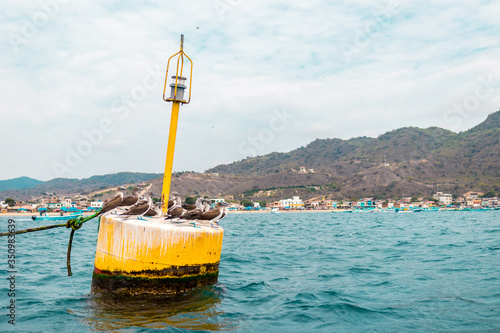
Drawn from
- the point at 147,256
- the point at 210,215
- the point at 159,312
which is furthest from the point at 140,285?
the point at 210,215

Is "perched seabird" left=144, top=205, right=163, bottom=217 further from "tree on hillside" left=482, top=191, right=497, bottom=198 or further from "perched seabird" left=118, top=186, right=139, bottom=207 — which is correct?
"tree on hillside" left=482, top=191, right=497, bottom=198

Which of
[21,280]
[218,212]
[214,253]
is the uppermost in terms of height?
[218,212]

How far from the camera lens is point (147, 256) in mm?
9578

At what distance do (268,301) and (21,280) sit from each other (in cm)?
852

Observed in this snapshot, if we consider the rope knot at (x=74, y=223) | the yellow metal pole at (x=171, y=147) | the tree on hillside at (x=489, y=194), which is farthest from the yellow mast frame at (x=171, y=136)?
the tree on hillside at (x=489, y=194)

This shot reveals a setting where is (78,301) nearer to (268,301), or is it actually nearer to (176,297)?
(176,297)

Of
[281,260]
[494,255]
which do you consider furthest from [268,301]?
[494,255]

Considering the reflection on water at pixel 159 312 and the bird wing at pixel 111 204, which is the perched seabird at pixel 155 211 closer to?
the bird wing at pixel 111 204

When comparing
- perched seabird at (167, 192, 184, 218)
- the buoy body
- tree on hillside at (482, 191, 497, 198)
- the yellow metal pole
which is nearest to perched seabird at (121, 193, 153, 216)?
the buoy body

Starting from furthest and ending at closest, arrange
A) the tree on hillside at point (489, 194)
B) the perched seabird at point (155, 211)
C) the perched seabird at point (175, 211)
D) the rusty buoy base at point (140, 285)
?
the tree on hillside at point (489, 194) → the perched seabird at point (175, 211) → the perched seabird at point (155, 211) → the rusty buoy base at point (140, 285)

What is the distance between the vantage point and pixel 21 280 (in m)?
13.2

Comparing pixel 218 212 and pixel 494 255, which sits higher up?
pixel 218 212

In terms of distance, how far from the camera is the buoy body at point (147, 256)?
953 cm

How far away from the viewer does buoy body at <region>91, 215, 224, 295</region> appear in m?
9.53
